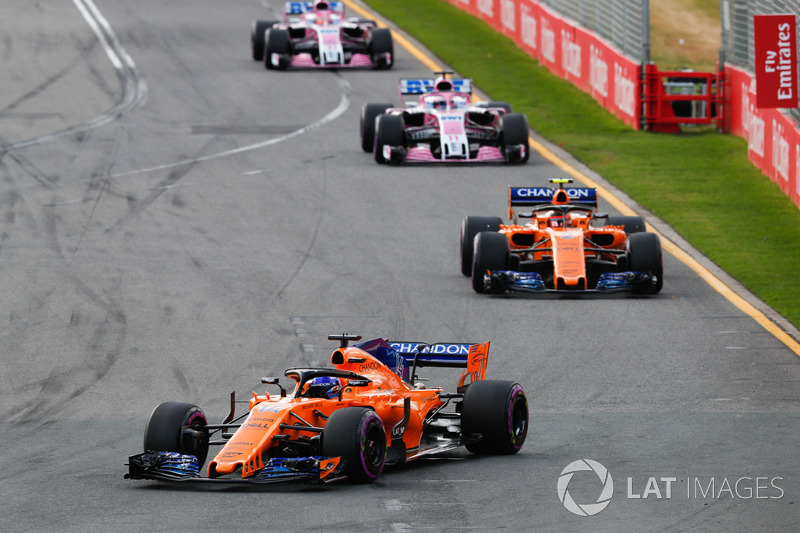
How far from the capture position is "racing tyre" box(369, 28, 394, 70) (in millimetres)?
35438

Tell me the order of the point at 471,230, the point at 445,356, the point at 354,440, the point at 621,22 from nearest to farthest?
the point at 354,440 → the point at 445,356 → the point at 471,230 → the point at 621,22

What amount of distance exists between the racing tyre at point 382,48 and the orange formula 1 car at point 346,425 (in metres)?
23.0

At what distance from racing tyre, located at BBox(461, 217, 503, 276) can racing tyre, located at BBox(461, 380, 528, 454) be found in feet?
25.5

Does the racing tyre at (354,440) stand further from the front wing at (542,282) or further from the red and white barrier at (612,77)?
the red and white barrier at (612,77)

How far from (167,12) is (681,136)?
750 inches

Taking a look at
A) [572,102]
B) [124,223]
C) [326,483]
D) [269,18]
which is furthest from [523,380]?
[269,18]

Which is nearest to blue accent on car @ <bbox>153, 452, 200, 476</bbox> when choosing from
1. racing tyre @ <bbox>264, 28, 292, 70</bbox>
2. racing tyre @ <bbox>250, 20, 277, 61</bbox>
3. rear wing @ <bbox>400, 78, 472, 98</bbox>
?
rear wing @ <bbox>400, 78, 472, 98</bbox>

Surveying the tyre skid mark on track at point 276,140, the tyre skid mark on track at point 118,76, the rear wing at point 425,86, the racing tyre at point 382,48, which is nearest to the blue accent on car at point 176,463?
the tyre skid mark on track at point 276,140

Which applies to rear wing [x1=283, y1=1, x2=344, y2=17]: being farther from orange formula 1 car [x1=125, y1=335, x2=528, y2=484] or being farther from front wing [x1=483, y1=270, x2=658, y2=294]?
orange formula 1 car [x1=125, y1=335, x2=528, y2=484]

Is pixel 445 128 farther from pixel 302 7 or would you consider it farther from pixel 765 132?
pixel 302 7

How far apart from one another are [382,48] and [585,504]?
26255 millimetres

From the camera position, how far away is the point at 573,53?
114 feet

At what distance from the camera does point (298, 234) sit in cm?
2252

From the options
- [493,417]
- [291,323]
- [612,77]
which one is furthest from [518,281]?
[612,77]
